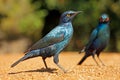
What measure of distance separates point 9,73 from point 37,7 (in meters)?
11.5

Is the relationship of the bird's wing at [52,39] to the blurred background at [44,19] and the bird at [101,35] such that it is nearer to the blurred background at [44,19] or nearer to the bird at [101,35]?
the bird at [101,35]

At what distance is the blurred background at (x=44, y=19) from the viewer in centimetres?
1938

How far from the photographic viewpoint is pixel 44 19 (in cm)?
2102

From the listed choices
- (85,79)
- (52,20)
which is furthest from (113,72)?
(52,20)

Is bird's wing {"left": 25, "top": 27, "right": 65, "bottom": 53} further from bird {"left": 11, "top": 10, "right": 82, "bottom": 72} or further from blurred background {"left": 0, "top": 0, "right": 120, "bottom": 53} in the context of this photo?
blurred background {"left": 0, "top": 0, "right": 120, "bottom": 53}

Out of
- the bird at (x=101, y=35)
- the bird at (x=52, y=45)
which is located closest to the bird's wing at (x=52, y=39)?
the bird at (x=52, y=45)

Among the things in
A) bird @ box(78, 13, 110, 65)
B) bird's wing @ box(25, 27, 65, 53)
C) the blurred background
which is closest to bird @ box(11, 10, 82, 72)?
bird's wing @ box(25, 27, 65, 53)

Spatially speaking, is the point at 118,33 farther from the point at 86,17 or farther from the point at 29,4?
the point at 29,4

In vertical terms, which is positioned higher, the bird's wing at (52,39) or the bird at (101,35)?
the bird's wing at (52,39)

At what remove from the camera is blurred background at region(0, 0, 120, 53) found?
19.4 metres

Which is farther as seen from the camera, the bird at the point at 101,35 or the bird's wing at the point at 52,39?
the bird at the point at 101,35

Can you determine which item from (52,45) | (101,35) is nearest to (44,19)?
(101,35)

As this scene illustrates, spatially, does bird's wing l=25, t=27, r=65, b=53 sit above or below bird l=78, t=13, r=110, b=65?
above

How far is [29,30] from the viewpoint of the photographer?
20.1 metres
